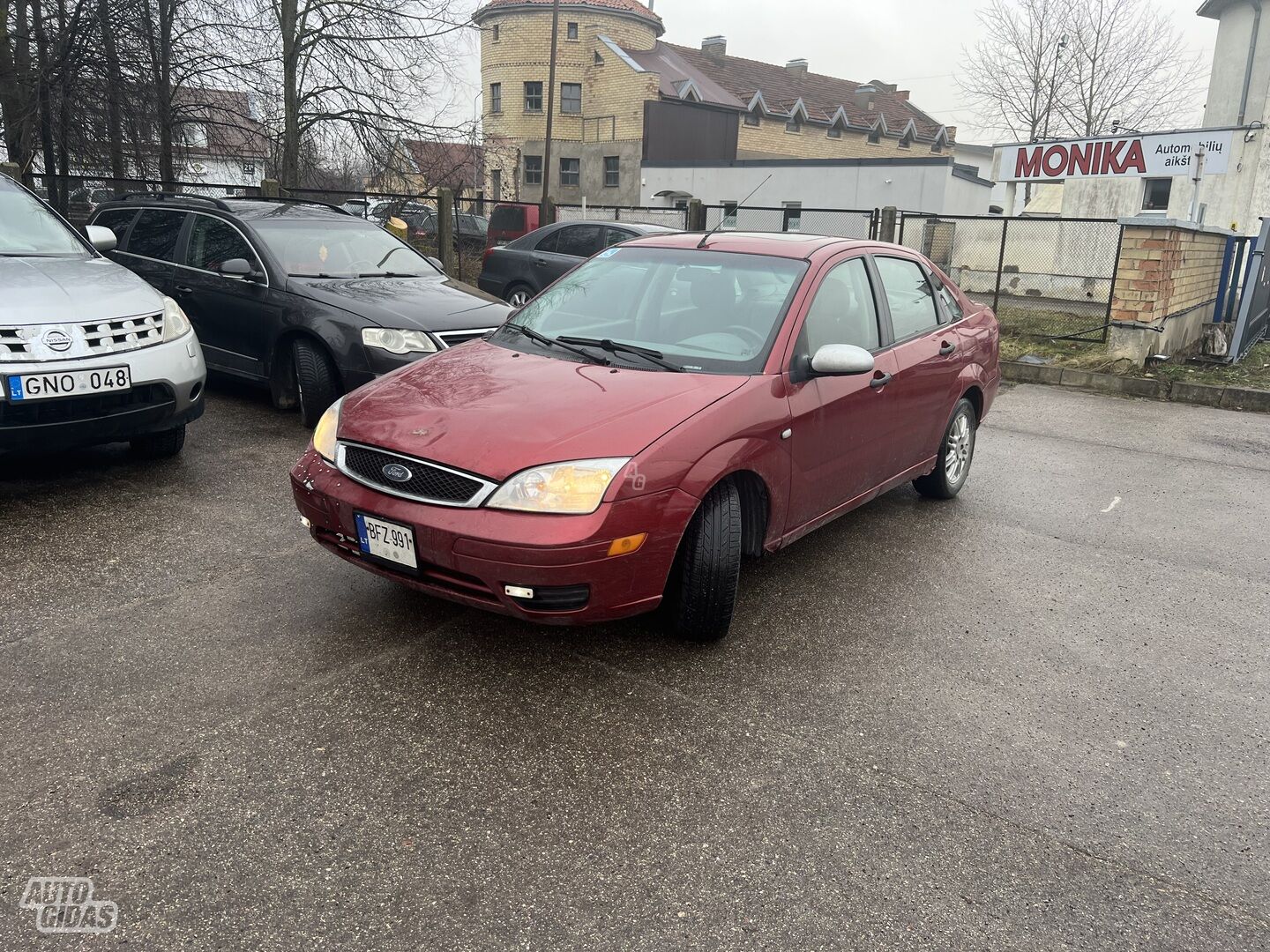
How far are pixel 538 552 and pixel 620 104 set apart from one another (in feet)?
156

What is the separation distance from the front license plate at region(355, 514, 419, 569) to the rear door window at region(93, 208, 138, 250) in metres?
6.31

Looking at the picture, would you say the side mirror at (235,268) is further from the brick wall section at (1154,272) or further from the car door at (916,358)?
the brick wall section at (1154,272)

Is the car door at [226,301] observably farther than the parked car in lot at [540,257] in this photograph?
No

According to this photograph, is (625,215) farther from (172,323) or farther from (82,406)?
(82,406)

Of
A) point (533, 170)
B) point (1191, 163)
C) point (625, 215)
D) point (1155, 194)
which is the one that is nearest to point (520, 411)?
point (1191, 163)

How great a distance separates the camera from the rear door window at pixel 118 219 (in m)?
8.24

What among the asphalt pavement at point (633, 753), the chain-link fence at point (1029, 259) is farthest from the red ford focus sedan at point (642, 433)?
the chain-link fence at point (1029, 259)

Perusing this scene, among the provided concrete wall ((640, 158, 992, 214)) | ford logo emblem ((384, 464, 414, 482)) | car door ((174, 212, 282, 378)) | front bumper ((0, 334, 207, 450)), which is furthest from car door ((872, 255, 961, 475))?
concrete wall ((640, 158, 992, 214))

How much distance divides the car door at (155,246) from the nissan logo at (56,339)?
3.23 metres

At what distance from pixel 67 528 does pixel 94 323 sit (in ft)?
3.55

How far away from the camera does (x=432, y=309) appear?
6883 mm

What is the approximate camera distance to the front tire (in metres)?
5.64

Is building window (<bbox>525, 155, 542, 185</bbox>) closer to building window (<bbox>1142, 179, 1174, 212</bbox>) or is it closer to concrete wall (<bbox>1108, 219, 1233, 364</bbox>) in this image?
building window (<bbox>1142, 179, 1174, 212</bbox>)

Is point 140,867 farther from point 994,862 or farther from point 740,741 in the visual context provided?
point 994,862
